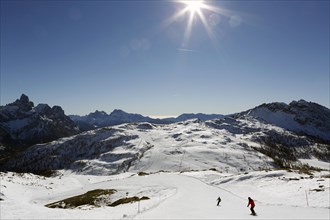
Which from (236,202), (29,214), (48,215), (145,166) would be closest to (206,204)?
(236,202)

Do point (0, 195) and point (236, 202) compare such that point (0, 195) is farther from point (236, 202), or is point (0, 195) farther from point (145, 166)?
point (145, 166)

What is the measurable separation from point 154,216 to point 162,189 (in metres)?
30.1

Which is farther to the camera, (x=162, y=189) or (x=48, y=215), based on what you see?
(x=162, y=189)

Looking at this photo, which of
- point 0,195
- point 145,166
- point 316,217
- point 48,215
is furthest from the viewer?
point 145,166

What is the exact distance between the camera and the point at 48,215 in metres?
35.9

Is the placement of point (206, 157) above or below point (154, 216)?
above

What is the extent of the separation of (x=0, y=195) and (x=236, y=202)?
41643mm

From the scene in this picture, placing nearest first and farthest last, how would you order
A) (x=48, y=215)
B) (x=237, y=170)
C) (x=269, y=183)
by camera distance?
(x=48, y=215), (x=269, y=183), (x=237, y=170)

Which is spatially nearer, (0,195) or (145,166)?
(0,195)

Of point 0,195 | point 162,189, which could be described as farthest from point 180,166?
point 0,195

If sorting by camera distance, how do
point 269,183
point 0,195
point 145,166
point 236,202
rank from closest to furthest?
point 236,202
point 0,195
point 269,183
point 145,166

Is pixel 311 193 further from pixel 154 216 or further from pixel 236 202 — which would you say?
pixel 154 216

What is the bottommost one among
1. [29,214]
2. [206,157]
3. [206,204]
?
[29,214]

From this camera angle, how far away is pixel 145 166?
18838 centimetres
